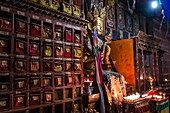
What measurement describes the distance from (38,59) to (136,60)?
16.9ft

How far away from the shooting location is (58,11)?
169 inches

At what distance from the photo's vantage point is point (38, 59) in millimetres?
3934

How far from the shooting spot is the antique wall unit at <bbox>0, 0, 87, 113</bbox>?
3381mm

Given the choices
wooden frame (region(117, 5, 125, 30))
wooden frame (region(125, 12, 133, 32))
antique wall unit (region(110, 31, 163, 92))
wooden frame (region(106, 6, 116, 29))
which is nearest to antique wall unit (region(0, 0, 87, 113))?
antique wall unit (region(110, 31, 163, 92))

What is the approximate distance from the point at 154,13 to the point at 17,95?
11.5 m

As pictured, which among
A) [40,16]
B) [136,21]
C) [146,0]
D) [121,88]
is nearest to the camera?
[40,16]

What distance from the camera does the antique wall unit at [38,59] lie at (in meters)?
3.38

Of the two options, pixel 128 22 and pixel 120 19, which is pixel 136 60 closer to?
pixel 120 19

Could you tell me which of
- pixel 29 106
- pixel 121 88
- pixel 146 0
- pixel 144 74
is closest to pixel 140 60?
pixel 144 74

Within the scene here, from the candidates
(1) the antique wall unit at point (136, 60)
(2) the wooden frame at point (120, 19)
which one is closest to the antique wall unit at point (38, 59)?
(1) the antique wall unit at point (136, 60)

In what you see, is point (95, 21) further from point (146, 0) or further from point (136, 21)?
point (136, 21)

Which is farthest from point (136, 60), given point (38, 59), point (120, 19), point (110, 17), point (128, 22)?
point (38, 59)

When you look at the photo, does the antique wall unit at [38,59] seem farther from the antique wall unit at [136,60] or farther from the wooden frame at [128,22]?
the wooden frame at [128,22]

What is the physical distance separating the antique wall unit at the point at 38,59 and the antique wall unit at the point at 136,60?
3486 millimetres
